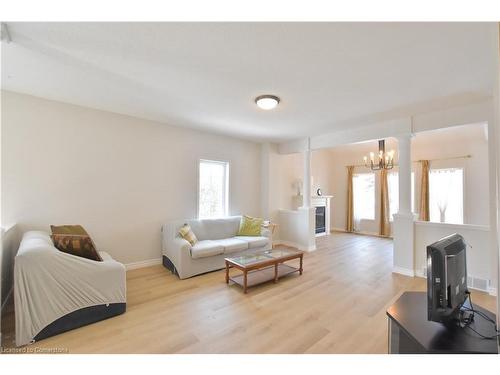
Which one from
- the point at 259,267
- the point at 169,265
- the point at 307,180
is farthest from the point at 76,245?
the point at 307,180

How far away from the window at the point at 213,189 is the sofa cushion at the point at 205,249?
1033mm

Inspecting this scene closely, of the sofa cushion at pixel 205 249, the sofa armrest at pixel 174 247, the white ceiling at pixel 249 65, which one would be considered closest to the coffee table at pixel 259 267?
the sofa cushion at pixel 205 249

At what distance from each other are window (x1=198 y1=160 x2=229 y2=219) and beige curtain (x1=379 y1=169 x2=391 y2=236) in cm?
466

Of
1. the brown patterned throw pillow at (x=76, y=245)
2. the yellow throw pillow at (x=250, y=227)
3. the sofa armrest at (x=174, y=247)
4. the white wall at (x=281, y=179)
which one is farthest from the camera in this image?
the white wall at (x=281, y=179)

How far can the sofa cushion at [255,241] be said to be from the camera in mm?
3969

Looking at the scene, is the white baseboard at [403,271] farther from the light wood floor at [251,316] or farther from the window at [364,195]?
the window at [364,195]

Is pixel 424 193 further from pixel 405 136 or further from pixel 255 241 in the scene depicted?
pixel 255 241

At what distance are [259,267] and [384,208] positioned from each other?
5.21 metres

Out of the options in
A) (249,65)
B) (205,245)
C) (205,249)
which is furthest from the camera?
(205,245)

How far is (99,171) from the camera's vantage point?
11.0ft

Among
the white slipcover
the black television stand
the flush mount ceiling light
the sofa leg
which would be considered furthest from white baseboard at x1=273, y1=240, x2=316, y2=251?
the white slipcover

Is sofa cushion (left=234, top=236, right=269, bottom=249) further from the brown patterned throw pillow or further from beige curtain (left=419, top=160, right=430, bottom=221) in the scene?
beige curtain (left=419, top=160, right=430, bottom=221)

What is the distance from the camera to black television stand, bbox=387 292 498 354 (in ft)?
3.34
